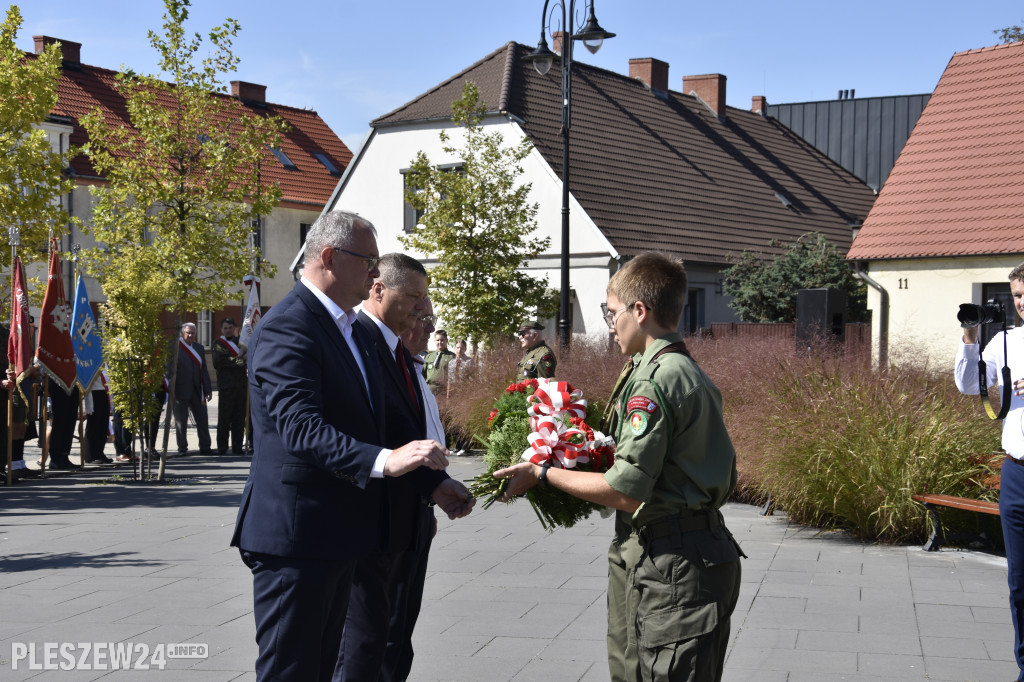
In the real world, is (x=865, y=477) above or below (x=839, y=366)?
below

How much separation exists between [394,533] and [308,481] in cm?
51

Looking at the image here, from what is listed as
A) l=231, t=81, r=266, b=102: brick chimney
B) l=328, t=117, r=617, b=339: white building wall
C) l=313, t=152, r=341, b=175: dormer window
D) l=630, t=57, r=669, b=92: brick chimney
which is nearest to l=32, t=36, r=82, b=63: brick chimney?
l=231, t=81, r=266, b=102: brick chimney

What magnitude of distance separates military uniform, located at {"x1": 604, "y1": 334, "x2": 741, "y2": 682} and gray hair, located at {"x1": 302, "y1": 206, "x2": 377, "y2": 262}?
3.60 feet

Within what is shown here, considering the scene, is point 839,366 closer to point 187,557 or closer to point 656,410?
point 187,557

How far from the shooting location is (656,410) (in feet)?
11.1

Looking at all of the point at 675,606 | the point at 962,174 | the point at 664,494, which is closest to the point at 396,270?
the point at 664,494

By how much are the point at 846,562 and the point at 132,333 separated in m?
8.53

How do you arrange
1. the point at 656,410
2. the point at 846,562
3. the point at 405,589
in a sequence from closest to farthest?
the point at 656,410 → the point at 405,589 → the point at 846,562

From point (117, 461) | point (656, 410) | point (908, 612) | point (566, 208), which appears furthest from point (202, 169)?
point (656, 410)

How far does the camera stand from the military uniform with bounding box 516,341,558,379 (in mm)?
14078

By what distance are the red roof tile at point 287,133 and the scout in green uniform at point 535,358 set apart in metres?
19.5

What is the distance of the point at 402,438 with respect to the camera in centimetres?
426

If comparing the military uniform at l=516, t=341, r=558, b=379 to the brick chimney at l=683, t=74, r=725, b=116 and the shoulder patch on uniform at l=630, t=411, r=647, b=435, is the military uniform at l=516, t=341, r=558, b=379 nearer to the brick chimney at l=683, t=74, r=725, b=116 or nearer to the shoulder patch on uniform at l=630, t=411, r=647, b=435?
the shoulder patch on uniform at l=630, t=411, r=647, b=435

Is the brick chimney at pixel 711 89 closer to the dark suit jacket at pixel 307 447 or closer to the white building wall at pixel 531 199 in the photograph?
the white building wall at pixel 531 199
